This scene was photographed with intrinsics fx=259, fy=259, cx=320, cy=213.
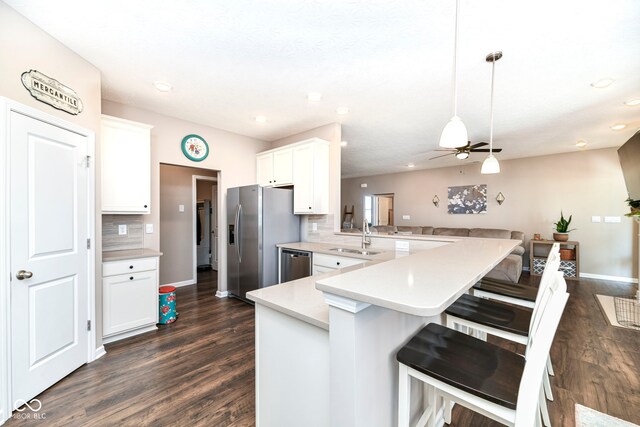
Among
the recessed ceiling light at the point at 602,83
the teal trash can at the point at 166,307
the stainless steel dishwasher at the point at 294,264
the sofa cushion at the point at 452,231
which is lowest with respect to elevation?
the teal trash can at the point at 166,307

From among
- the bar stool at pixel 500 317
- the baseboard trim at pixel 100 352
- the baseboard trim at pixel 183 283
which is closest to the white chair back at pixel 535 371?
the bar stool at pixel 500 317

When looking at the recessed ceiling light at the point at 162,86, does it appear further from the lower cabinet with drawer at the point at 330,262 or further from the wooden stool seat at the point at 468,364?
the wooden stool seat at the point at 468,364

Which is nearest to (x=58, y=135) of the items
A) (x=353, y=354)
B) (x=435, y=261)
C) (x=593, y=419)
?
(x=353, y=354)

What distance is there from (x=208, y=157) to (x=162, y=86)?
133 centimetres

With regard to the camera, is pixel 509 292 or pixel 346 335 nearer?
pixel 346 335

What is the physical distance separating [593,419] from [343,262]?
215cm

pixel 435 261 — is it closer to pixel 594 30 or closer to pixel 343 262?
pixel 343 262

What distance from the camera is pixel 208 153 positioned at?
393 cm

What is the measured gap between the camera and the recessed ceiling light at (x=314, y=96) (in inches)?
113

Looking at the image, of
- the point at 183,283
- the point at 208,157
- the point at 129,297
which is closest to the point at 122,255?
the point at 129,297

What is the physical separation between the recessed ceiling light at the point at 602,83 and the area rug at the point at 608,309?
2728mm

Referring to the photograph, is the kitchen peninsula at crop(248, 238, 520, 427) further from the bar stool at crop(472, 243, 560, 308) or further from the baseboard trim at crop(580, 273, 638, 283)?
the baseboard trim at crop(580, 273, 638, 283)

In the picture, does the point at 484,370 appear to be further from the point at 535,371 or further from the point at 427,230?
the point at 427,230

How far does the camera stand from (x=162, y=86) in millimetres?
2695
